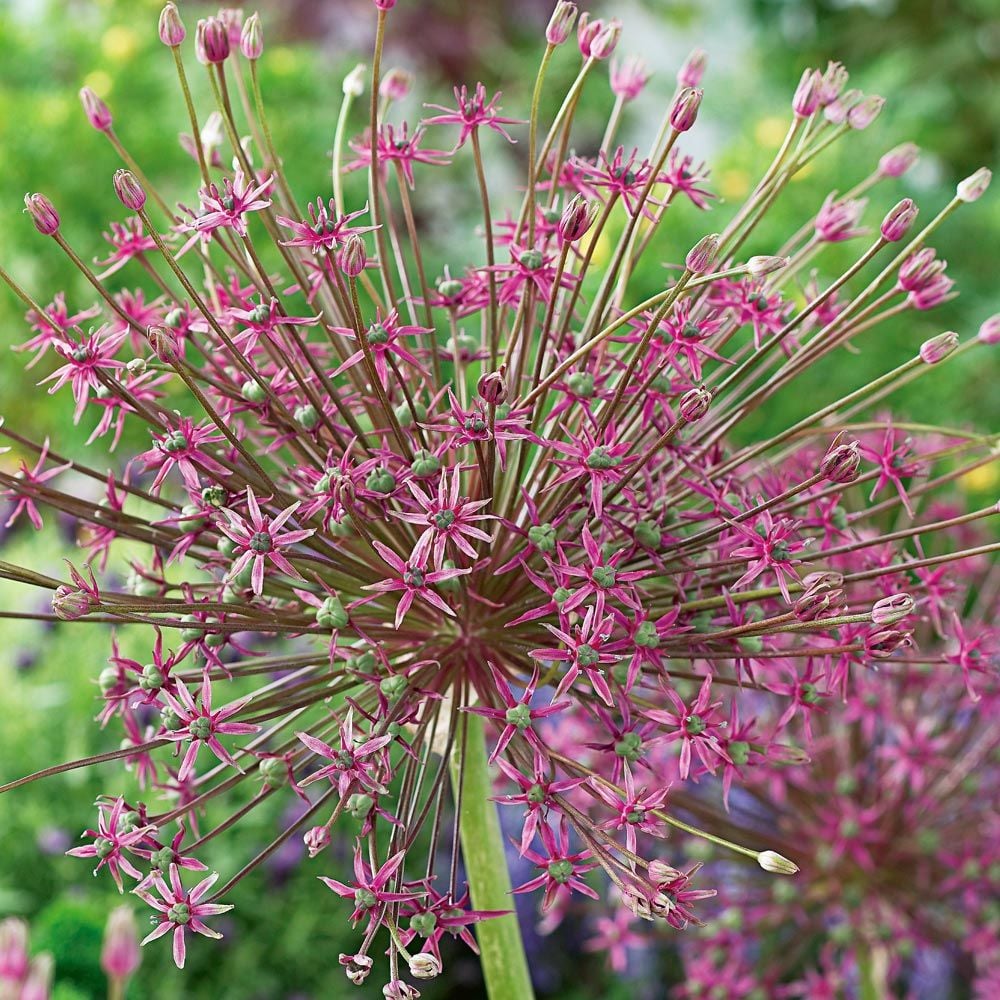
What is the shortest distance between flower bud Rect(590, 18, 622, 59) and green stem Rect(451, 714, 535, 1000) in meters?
0.33

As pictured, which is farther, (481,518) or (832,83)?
(832,83)

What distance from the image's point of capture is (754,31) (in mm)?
2990

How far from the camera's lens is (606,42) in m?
0.53

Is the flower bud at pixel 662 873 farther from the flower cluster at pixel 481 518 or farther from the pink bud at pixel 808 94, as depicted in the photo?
the pink bud at pixel 808 94

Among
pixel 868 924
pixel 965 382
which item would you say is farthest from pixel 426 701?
pixel 965 382

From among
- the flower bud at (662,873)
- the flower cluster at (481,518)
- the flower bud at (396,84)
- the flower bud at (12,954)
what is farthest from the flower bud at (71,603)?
the flower bud at (396,84)

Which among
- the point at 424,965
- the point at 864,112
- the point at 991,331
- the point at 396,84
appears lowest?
the point at 424,965

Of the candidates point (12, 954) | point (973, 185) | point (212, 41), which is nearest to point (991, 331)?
point (973, 185)

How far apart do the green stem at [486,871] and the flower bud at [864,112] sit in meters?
0.36

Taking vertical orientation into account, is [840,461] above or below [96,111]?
below

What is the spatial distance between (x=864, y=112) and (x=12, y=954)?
0.54 m

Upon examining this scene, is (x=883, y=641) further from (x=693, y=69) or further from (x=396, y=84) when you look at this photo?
(x=396, y=84)

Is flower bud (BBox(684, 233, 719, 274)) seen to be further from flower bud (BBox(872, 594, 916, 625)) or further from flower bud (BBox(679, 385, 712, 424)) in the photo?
flower bud (BBox(872, 594, 916, 625))

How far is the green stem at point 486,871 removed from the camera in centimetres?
56
